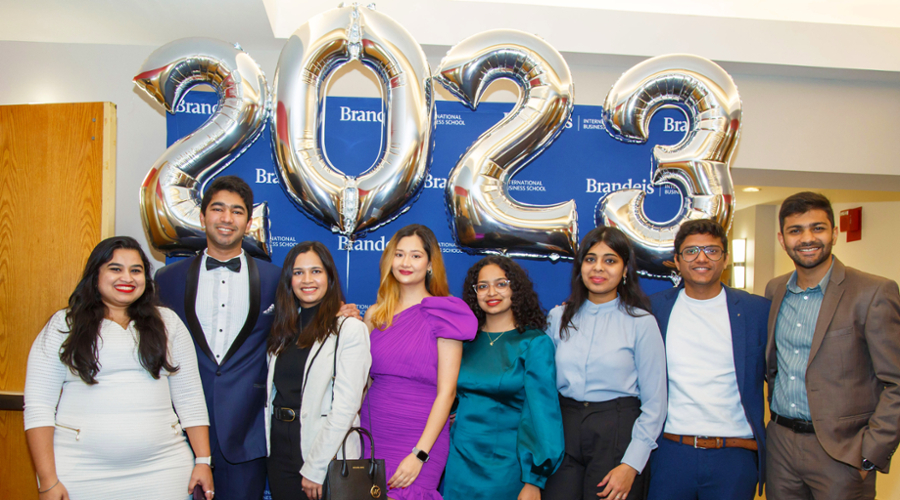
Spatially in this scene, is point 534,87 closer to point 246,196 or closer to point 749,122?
point 246,196

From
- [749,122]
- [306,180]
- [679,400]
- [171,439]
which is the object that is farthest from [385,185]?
[749,122]

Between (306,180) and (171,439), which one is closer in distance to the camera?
(171,439)

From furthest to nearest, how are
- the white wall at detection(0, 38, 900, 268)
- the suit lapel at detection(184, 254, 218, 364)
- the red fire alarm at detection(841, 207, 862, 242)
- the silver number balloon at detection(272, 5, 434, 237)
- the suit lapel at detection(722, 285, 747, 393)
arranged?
the red fire alarm at detection(841, 207, 862, 242) < the white wall at detection(0, 38, 900, 268) < the silver number balloon at detection(272, 5, 434, 237) < the suit lapel at detection(184, 254, 218, 364) < the suit lapel at detection(722, 285, 747, 393)

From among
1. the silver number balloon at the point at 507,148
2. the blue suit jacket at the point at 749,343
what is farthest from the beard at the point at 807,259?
the silver number balloon at the point at 507,148

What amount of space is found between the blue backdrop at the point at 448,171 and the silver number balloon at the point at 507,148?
0.25 m

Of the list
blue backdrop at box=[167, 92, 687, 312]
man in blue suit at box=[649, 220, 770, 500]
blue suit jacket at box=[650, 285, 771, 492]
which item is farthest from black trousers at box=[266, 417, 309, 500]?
blue suit jacket at box=[650, 285, 771, 492]

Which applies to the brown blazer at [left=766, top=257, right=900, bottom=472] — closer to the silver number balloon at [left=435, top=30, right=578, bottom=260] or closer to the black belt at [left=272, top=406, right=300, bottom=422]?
the silver number balloon at [left=435, top=30, right=578, bottom=260]

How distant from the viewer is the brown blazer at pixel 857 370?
1.97 metres

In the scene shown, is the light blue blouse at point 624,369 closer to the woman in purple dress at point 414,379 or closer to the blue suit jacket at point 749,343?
the blue suit jacket at point 749,343

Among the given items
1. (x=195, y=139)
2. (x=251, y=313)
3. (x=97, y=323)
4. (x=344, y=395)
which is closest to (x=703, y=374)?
(x=344, y=395)

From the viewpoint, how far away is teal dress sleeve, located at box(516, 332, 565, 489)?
77.4 inches

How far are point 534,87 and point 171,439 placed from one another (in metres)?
2.40

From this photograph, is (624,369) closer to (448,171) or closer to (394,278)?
(394,278)

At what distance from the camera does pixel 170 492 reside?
197 cm
